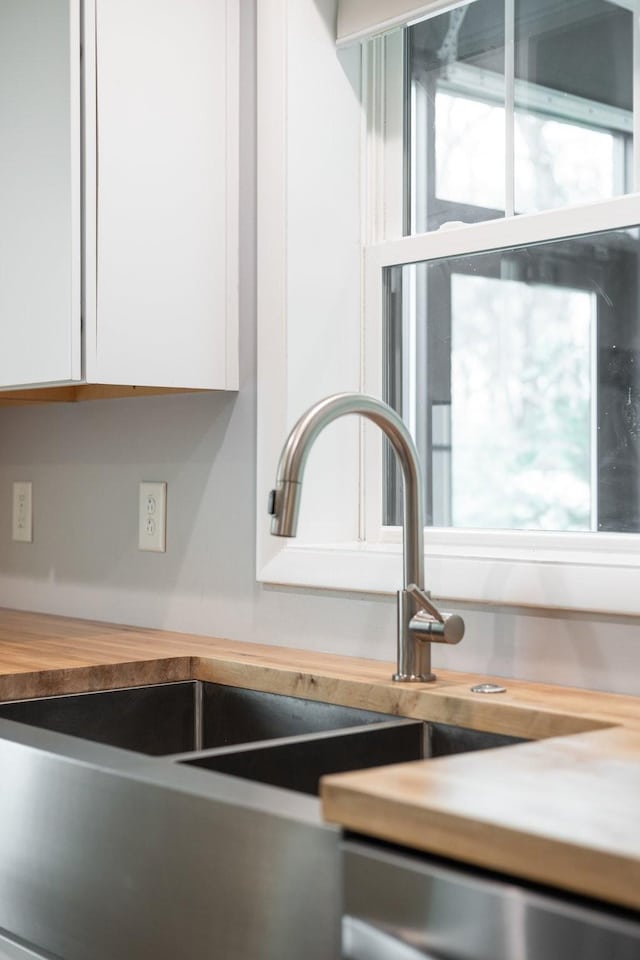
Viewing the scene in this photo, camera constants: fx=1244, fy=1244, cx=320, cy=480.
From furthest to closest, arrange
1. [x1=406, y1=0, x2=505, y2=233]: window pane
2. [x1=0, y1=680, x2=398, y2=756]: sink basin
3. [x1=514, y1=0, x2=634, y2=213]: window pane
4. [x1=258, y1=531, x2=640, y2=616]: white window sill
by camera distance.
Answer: [x1=406, y1=0, x2=505, y2=233]: window pane, [x1=514, y1=0, x2=634, y2=213]: window pane, [x1=0, y1=680, x2=398, y2=756]: sink basin, [x1=258, y1=531, x2=640, y2=616]: white window sill

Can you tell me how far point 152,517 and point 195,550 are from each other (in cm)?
12

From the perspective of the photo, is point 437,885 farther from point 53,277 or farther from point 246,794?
point 53,277

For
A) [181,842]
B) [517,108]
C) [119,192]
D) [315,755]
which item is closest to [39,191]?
[119,192]

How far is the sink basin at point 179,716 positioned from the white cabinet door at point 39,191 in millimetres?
465

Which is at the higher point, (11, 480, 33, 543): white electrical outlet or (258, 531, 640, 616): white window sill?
(11, 480, 33, 543): white electrical outlet

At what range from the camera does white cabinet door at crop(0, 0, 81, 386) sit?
1773mm

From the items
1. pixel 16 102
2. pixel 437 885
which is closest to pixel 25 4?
pixel 16 102

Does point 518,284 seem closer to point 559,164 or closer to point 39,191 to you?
point 559,164

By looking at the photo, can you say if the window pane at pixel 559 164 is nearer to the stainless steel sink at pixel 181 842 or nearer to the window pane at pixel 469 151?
the window pane at pixel 469 151

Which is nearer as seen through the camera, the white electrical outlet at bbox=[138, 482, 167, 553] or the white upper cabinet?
the white upper cabinet

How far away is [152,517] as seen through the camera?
2.14 metres

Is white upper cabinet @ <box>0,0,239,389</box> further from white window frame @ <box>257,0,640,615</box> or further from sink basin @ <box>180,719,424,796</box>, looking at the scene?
sink basin @ <box>180,719,424,796</box>

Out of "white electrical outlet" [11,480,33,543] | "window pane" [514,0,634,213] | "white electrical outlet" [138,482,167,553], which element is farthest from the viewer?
"white electrical outlet" [11,480,33,543]

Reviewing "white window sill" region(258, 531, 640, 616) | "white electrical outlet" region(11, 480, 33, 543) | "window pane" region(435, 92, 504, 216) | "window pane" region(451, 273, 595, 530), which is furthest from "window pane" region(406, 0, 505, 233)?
"white electrical outlet" region(11, 480, 33, 543)
